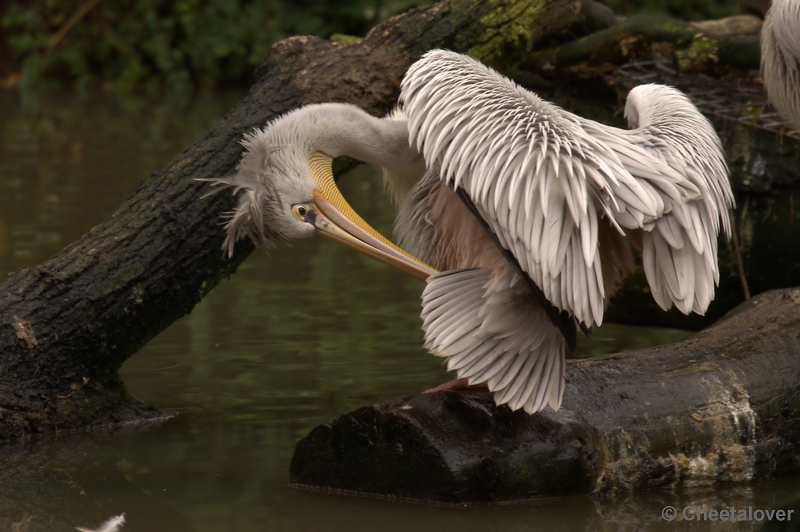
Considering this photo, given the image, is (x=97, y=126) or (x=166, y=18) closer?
Result: (x=97, y=126)

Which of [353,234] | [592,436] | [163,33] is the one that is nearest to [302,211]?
[353,234]

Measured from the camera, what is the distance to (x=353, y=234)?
13.1 ft

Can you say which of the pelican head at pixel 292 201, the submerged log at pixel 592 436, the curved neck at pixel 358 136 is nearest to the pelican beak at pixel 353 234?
the pelican head at pixel 292 201

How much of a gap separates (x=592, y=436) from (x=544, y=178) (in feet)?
2.90

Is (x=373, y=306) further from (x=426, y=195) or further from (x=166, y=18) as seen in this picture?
(x=166, y=18)

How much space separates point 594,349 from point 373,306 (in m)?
1.45

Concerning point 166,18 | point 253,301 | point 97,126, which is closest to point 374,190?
point 253,301

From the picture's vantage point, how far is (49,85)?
55.0 ft

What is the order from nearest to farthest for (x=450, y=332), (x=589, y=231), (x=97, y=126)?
(x=589, y=231) → (x=450, y=332) → (x=97, y=126)

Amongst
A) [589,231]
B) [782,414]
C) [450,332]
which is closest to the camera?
[589,231]

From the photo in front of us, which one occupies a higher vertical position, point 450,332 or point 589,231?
point 589,231

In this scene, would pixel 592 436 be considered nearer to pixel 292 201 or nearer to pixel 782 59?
pixel 292 201

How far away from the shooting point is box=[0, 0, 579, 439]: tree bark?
4.32m

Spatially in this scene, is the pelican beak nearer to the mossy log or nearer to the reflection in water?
the reflection in water
